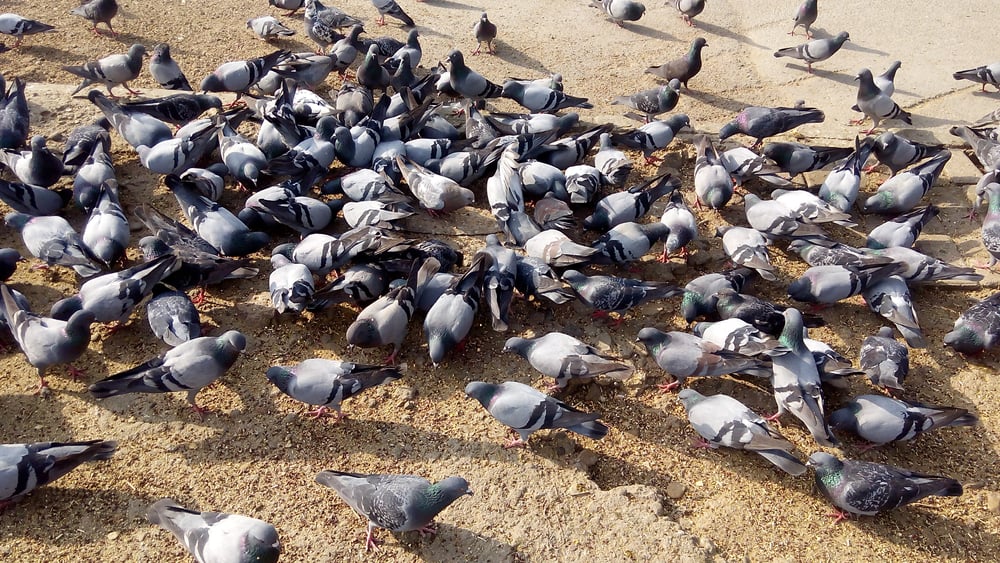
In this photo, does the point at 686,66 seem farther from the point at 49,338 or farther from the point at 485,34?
the point at 49,338

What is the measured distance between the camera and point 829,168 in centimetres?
775

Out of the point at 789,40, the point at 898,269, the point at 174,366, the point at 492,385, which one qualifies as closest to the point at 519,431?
the point at 492,385

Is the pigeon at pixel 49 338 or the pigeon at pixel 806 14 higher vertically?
the pigeon at pixel 806 14

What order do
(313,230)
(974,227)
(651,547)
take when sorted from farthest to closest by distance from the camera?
(974,227)
(313,230)
(651,547)

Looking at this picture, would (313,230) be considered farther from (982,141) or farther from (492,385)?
(982,141)

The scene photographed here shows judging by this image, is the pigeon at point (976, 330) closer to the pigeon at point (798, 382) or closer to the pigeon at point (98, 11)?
the pigeon at point (798, 382)

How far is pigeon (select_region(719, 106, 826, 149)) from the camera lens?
7762mm

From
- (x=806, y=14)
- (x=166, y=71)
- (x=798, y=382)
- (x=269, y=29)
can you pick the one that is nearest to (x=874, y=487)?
(x=798, y=382)

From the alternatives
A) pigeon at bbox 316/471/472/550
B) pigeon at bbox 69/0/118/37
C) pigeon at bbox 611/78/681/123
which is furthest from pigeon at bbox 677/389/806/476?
pigeon at bbox 69/0/118/37

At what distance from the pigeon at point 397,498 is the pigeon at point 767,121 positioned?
5740 mm

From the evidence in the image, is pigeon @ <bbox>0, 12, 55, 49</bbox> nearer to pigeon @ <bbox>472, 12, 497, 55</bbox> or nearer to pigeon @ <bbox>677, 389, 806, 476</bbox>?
pigeon @ <bbox>472, 12, 497, 55</bbox>

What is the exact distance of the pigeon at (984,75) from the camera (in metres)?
8.81

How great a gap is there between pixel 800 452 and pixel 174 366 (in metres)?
4.52

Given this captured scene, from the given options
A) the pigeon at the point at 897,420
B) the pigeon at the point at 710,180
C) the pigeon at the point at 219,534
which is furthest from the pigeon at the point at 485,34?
the pigeon at the point at 219,534
